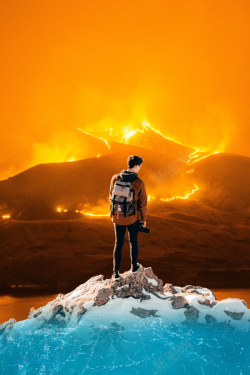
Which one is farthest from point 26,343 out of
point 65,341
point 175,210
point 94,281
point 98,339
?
point 175,210

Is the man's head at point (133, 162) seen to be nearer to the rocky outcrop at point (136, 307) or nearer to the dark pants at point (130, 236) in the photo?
the dark pants at point (130, 236)

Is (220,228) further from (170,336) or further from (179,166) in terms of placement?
(170,336)

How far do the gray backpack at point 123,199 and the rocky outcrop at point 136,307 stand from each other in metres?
1.40

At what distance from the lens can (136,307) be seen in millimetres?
6543

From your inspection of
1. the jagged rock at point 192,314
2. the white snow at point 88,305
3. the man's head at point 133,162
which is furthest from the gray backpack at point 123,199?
the jagged rock at point 192,314

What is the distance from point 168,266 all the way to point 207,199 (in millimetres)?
14159

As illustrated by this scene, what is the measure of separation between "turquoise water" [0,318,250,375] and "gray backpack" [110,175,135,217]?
199cm

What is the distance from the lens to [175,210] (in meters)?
28.9

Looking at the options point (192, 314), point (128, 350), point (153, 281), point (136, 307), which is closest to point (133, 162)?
point (136, 307)

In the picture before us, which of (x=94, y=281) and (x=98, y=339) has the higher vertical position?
(x=94, y=281)

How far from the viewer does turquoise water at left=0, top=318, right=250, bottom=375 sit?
495cm

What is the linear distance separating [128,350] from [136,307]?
1228 mm

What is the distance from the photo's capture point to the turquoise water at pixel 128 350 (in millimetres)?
4945

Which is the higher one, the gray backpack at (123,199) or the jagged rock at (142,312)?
the gray backpack at (123,199)
